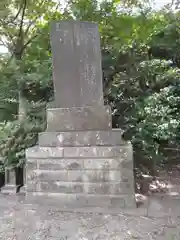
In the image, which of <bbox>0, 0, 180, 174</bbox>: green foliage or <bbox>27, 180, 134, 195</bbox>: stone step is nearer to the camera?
<bbox>27, 180, 134, 195</bbox>: stone step

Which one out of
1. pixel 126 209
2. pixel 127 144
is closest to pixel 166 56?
pixel 127 144

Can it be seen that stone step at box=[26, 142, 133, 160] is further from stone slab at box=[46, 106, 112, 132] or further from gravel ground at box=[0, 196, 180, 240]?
gravel ground at box=[0, 196, 180, 240]

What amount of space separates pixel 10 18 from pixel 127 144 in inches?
140

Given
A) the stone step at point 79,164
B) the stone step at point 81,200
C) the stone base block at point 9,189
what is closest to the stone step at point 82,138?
the stone step at point 79,164

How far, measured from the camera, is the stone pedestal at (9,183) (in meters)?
2.86

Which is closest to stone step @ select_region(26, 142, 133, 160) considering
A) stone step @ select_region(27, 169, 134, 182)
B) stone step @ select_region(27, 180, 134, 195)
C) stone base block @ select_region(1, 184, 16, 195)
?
stone step @ select_region(27, 169, 134, 182)

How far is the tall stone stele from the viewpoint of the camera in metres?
2.32

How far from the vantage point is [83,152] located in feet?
7.80

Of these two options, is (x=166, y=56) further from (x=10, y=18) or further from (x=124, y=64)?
(x=10, y=18)

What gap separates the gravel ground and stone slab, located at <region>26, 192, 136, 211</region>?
5.3 inches

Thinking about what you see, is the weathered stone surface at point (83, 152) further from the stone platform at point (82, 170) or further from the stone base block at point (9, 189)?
the stone base block at point (9, 189)

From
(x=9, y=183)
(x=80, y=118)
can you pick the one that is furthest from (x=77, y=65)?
(x=9, y=183)

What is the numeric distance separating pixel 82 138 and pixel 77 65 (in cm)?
86

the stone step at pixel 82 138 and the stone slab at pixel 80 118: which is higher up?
the stone slab at pixel 80 118
